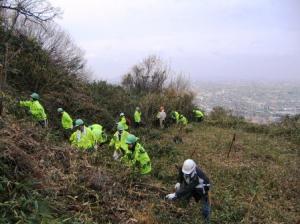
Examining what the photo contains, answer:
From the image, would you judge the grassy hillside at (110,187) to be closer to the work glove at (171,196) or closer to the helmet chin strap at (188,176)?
the work glove at (171,196)

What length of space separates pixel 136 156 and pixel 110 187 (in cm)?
212

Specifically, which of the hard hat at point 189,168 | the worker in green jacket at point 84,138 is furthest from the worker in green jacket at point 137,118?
the hard hat at point 189,168

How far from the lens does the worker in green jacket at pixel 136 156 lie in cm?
1043

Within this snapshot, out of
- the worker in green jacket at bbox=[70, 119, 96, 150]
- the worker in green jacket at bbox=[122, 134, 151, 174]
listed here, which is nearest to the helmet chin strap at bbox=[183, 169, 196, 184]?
the worker in green jacket at bbox=[122, 134, 151, 174]

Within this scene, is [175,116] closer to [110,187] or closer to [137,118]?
[137,118]

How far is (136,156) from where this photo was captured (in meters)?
10.5

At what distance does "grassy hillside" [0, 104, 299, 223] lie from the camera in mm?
6789

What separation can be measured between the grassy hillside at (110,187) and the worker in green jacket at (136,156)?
394 millimetres

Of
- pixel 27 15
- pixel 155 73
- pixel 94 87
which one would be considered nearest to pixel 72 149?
pixel 27 15

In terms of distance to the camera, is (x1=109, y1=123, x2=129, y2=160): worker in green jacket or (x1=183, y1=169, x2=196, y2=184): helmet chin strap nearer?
(x1=183, y1=169, x2=196, y2=184): helmet chin strap

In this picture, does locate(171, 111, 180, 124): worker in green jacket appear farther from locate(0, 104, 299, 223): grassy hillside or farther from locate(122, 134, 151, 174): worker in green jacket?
locate(122, 134, 151, 174): worker in green jacket

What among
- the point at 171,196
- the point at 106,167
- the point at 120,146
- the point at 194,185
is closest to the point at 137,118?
the point at 120,146

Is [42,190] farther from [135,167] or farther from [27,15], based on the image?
[27,15]

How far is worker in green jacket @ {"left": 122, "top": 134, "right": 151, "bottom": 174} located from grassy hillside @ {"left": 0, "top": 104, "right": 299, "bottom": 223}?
39 centimetres
